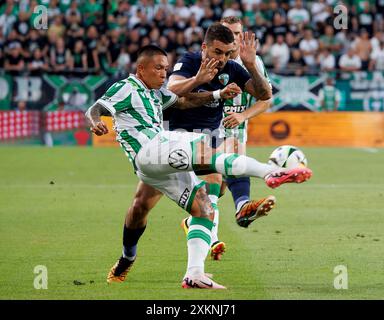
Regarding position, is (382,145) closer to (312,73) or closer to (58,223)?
(312,73)

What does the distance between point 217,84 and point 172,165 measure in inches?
85.5

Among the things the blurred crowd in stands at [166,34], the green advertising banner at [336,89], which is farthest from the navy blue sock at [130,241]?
the blurred crowd in stands at [166,34]

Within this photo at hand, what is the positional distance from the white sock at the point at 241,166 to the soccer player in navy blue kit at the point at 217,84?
1117 millimetres

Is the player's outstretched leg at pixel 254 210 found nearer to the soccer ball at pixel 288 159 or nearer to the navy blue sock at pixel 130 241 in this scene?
the soccer ball at pixel 288 159

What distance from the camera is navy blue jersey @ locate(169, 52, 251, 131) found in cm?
950

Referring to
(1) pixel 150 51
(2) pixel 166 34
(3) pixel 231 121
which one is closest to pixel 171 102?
(1) pixel 150 51

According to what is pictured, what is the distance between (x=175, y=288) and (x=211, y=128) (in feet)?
7.46

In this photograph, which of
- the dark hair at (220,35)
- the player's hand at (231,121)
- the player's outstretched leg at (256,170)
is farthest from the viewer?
the player's hand at (231,121)

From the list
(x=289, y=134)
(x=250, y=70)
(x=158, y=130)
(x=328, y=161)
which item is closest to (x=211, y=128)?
(x=250, y=70)

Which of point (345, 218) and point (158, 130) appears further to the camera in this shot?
point (345, 218)

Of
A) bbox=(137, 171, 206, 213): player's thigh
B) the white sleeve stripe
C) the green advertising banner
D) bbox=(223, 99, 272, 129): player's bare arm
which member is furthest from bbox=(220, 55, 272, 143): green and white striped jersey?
the green advertising banner

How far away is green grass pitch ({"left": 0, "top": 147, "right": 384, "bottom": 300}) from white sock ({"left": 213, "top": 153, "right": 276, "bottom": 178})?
96cm

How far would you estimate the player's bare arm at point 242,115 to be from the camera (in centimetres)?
917
